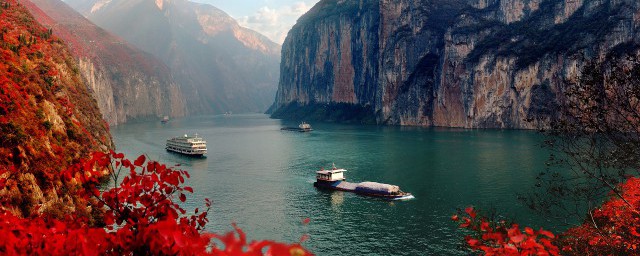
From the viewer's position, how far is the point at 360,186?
218 ft

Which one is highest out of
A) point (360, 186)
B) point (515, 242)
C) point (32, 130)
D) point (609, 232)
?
point (32, 130)

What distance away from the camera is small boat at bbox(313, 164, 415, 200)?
200 feet

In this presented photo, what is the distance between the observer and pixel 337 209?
5641 cm

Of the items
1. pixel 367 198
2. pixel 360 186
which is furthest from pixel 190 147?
pixel 367 198

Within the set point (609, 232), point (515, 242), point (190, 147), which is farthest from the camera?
point (190, 147)

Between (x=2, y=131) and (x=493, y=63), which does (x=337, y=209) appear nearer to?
(x=2, y=131)

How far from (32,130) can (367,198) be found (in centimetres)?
4173

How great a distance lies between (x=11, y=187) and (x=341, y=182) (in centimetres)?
4620

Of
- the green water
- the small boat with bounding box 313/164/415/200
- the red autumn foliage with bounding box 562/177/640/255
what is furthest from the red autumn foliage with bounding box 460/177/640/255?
the small boat with bounding box 313/164/415/200

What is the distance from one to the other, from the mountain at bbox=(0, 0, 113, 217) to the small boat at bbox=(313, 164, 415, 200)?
34.7 metres

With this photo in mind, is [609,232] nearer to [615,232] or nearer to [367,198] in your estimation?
[615,232]

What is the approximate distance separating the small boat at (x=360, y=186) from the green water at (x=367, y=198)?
5.17 ft

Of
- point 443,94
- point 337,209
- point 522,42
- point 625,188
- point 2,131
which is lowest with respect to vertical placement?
point 337,209

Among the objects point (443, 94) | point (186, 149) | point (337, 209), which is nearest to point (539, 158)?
point (337, 209)
